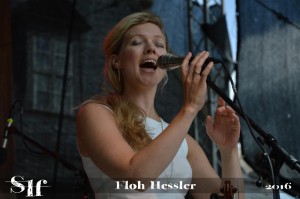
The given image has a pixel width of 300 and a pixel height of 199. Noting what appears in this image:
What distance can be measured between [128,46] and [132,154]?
47cm

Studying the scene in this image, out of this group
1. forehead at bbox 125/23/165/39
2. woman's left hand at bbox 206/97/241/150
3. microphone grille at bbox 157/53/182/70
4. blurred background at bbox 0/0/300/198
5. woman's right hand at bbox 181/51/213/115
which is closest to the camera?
woman's right hand at bbox 181/51/213/115

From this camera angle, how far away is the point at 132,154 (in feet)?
4.52

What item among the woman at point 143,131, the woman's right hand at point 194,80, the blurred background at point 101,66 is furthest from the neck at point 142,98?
the blurred background at point 101,66

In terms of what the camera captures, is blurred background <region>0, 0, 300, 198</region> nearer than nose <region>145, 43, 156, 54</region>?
No

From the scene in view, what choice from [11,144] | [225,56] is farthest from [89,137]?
[225,56]

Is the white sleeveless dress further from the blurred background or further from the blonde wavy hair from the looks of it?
the blurred background

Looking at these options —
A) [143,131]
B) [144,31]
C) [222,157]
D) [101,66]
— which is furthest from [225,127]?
[101,66]

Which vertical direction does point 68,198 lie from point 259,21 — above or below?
below

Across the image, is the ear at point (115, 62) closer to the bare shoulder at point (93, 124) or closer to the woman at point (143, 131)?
the woman at point (143, 131)

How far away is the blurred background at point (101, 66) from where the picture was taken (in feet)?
10.4

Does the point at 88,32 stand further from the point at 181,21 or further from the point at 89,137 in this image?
the point at 89,137

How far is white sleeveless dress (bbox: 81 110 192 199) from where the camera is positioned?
155 centimetres

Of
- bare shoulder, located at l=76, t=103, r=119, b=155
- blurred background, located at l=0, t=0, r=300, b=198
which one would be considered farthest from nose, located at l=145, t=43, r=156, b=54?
blurred background, located at l=0, t=0, r=300, b=198

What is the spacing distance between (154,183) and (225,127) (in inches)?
11.6
